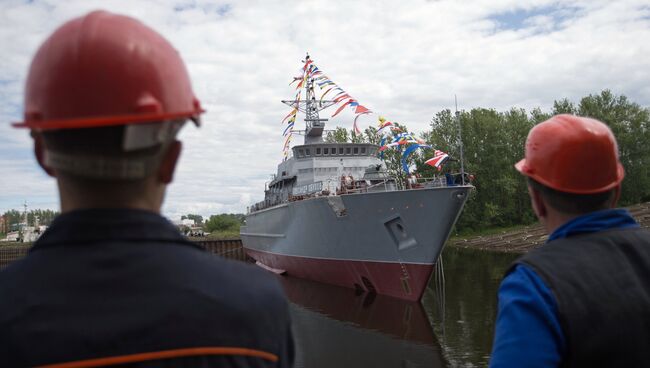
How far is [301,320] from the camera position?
15547 mm

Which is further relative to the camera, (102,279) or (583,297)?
(583,297)

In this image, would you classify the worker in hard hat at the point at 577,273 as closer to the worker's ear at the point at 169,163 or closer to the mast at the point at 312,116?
Result: the worker's ear at the point at 169,163

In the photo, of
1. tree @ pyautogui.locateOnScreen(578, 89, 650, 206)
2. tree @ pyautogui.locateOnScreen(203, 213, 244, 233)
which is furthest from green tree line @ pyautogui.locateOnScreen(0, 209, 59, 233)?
tree @ pyautogui.locateOnScreen(578, 89, 650, 206)

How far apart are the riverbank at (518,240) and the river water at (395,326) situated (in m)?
12.9

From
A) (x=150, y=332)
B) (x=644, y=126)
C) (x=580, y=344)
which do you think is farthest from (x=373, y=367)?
(x=644, y=126)

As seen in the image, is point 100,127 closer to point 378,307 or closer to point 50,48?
point 50,48

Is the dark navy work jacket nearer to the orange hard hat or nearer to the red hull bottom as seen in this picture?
the orange hard hat

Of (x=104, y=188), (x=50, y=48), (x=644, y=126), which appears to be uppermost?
(x=644, y=126)

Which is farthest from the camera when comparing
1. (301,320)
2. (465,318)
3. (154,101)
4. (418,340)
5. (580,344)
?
(301,320)

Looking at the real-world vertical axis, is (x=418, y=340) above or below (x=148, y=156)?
below

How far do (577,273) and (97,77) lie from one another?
154 cm

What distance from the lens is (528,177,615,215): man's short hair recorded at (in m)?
1.95

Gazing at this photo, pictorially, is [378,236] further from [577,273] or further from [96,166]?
[96,166]

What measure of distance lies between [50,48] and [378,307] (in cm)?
1577
